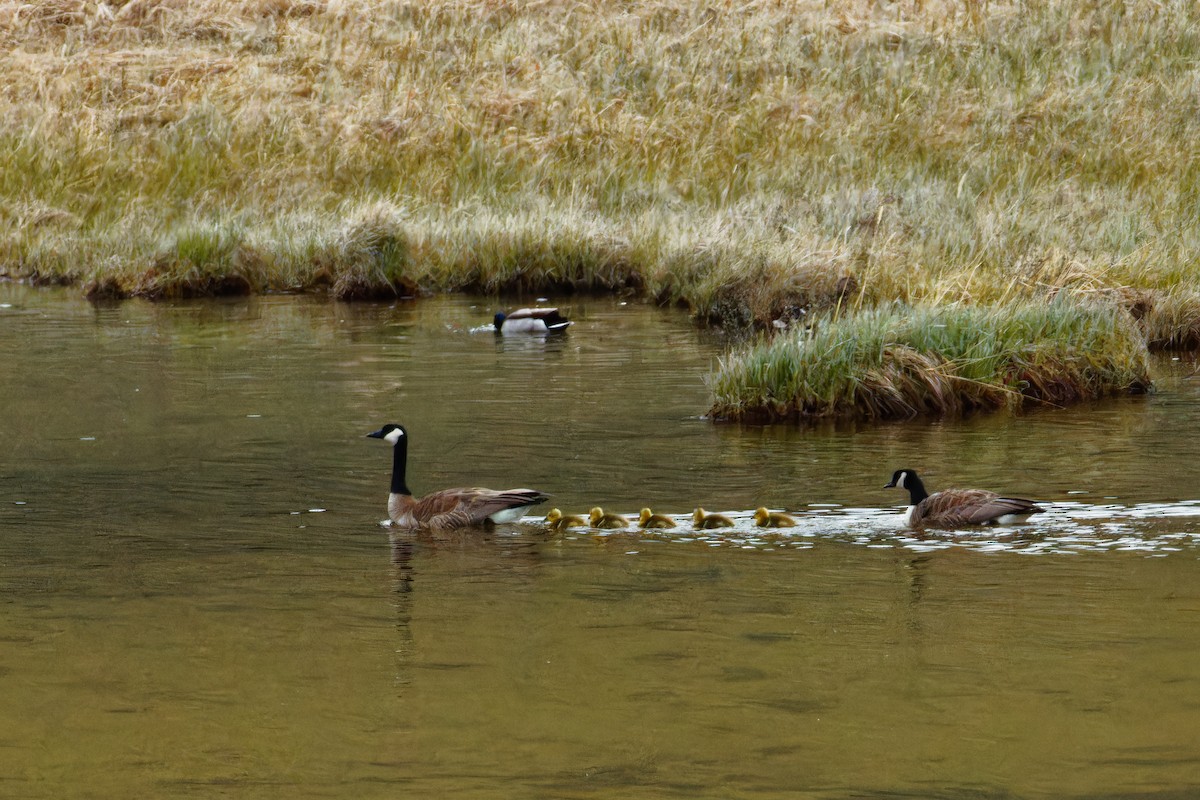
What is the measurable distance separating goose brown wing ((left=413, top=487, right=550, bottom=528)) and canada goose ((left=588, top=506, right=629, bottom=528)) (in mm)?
361

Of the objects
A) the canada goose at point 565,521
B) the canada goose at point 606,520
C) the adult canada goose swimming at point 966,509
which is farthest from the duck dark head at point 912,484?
the canada goose at point 565,521

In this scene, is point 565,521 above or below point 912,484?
below

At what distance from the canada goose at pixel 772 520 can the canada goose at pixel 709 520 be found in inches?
6.7

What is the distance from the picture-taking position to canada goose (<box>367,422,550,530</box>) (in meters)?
10.4

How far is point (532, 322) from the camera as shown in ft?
66.0

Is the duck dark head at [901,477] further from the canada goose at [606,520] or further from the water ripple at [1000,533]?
the canada goose at [606,520]

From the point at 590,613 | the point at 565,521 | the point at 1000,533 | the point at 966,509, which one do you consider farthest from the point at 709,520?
the point at 590,613

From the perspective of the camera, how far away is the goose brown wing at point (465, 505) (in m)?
10.4

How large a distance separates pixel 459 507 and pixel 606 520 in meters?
0.96

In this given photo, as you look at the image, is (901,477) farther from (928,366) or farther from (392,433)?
(928,366)

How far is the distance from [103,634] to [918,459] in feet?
21.6

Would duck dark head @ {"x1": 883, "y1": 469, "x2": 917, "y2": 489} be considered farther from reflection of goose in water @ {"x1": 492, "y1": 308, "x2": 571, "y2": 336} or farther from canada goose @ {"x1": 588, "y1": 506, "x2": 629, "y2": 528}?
reflection of goose in water @ {"x1": 492, "y1": 308, "x2": 571, "y2": 336}

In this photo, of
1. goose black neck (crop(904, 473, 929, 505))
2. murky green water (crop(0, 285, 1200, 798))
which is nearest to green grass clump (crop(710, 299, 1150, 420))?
murky green water (crop(0, 285, 1200, 798))

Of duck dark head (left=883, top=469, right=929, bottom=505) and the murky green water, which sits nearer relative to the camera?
the murky green water
